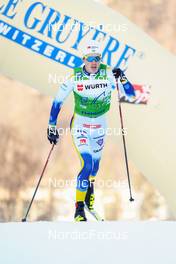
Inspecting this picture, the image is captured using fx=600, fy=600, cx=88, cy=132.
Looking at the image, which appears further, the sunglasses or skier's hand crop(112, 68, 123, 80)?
skier's hand crop(112, 68, 123, 80)

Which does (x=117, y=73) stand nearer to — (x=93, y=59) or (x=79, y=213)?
(x=93, y=59)

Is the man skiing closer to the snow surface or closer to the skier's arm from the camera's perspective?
the skier's arm

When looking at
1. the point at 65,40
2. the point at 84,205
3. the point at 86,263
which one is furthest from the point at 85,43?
the point at 86,263

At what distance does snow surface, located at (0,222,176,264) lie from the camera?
3055 mm

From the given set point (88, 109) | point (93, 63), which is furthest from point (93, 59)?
point (88, 109)

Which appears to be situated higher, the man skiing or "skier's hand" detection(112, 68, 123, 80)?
"skier's hand" detection(112, 68, 123, 80)

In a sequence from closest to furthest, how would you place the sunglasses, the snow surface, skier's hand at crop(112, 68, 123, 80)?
the snow surface, the sunglasses, skier's hand at crop(112, 68, 123, 80)

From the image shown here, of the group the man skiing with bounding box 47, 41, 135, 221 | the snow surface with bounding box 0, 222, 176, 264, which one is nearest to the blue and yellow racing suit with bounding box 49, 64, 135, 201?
the man skiing with bounding box 47, 41, 135, 221

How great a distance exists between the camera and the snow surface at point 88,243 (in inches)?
120

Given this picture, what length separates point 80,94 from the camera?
4.80 metres

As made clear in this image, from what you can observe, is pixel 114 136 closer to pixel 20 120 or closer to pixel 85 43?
pixel 85 43

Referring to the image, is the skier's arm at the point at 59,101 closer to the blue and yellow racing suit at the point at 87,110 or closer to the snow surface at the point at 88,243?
the blue and yellow racing suit at the point at 87,110

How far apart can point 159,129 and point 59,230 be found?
183 centimetres

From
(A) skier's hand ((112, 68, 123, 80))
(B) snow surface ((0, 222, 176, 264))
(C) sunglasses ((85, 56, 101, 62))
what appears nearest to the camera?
(B) snow surface ((0, 222, 176, 264))
